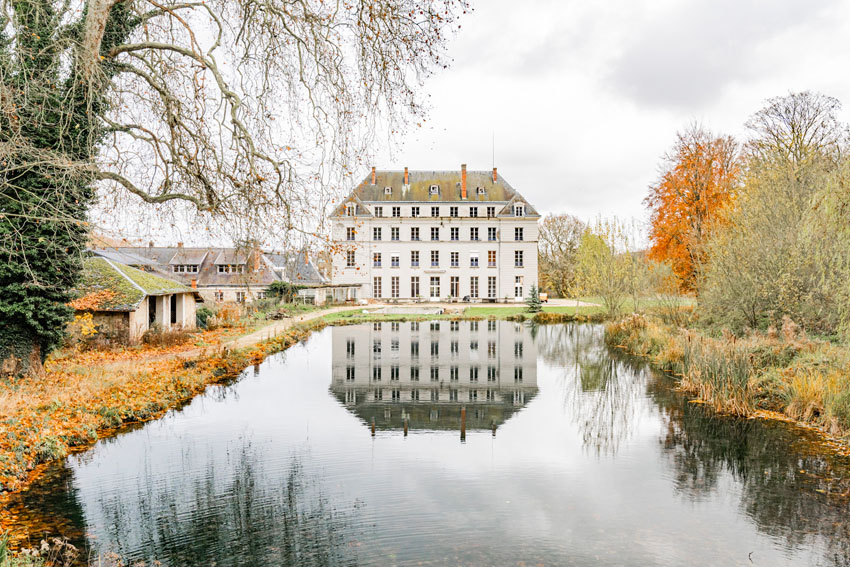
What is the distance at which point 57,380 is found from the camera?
11.0 meters

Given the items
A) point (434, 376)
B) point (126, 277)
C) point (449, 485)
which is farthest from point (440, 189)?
point (449, 485)

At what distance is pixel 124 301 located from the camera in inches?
704

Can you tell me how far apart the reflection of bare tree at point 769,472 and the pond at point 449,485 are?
0.03 metres

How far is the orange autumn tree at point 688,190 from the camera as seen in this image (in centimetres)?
2603

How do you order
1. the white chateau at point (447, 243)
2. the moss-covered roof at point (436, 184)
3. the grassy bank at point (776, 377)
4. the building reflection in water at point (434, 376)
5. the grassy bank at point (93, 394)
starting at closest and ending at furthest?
the grassy bank at point (93, 394), the grassy bank at point (776, 377), the building reflection in water at point (434, 376), the white chateau at point (447, 243), the moss-covered roof at point (436, 184)

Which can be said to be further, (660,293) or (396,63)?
(660,293)

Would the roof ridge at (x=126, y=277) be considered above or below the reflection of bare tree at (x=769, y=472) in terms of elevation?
above

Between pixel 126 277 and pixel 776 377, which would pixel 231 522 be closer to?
pixel 776 377

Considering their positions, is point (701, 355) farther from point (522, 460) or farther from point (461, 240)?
point (461, 240)

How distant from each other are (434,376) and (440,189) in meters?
34.2

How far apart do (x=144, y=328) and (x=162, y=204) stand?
36.1 feet

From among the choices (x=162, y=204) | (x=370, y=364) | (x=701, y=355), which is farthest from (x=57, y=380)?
(x=701, y=355)

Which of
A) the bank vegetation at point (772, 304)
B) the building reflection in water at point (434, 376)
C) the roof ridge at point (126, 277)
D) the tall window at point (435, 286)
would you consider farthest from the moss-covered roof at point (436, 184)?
the roof ridge at point (126, 277)

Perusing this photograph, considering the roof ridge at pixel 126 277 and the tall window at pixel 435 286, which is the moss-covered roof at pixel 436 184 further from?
the roof ridge at pixel 126 277
